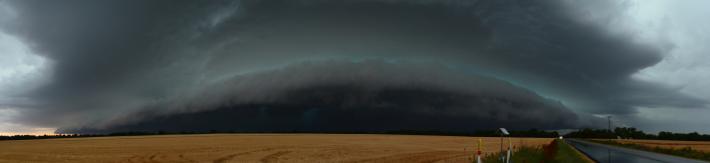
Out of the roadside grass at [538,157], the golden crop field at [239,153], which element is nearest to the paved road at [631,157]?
the roadside grass at [538,157]

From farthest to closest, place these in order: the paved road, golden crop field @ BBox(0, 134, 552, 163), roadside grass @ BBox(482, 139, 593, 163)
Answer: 1. the paved road
2. golden crop field @ BBox(0, 134, 552, 163)
3. roadside grass @ BBox(482, 139, 593, 163)

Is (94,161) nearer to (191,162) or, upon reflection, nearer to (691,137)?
(191,162)

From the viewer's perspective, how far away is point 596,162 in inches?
1382

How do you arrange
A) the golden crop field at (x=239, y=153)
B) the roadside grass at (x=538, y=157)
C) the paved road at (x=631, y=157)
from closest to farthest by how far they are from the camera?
1. the roadside grass at (x=538, y=157)
2. the golden crop field at (x=239, y=153)
3. the paved road at (x=631, y=157)

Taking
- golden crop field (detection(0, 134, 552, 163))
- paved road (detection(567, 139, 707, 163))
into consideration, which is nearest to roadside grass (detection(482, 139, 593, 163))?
paved road (detection(567, 139, 707, 163))

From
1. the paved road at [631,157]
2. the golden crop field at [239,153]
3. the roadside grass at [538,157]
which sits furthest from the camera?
the paved road at [631,157]

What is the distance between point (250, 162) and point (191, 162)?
12.8 feet

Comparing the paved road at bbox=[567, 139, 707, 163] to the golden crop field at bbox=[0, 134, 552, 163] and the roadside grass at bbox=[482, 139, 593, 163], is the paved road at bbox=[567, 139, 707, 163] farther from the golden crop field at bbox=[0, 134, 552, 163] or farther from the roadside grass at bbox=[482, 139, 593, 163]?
the golden crop field at bbox=[0, 134, 552, 163]

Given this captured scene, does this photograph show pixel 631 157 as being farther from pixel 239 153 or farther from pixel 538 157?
pixel 239 153

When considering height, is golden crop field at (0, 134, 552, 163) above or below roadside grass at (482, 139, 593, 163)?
below

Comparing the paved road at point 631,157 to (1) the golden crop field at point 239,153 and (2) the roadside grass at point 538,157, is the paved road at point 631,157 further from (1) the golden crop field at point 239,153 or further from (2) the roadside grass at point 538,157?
(1) the golden crop field at point 239,153

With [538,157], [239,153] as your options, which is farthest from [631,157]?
[239,153]

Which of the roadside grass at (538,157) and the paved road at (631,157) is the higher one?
the roadside grass at (538,157)

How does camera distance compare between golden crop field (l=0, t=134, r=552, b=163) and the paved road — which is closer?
golden crop field (l=0, t=134, r=552, b=163)
